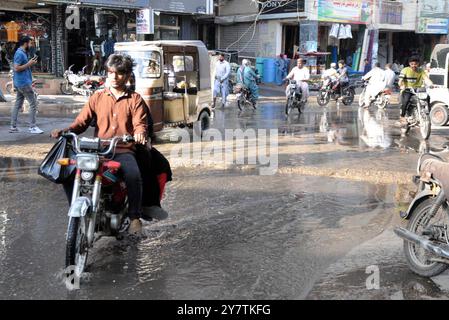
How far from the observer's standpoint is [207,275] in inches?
168

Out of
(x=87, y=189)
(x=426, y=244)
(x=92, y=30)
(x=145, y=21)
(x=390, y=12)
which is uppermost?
(x=390, y=12)

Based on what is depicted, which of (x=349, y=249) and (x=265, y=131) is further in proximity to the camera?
(x=265, y=131)

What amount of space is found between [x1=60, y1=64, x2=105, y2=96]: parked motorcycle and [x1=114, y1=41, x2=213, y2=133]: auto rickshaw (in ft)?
20.0

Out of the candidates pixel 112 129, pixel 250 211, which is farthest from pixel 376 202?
pixel 112 129

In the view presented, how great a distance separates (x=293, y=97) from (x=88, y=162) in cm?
1292

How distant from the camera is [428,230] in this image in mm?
4188

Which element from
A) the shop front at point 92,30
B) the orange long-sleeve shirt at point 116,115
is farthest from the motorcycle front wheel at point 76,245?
the shop front at point 92,30

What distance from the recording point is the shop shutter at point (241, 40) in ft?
92.7

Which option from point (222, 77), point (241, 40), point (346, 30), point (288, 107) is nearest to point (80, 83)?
point (222, 77)

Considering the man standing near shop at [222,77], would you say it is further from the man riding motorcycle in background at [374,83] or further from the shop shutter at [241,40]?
the shop shutter at [241,40]

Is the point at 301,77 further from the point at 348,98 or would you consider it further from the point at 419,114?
the point at 419,114

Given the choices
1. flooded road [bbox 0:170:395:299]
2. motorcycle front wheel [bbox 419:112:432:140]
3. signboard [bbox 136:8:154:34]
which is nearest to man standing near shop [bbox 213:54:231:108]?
signboard [bbox 136:8:154:34]

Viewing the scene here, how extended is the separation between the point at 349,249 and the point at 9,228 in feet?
10.8
